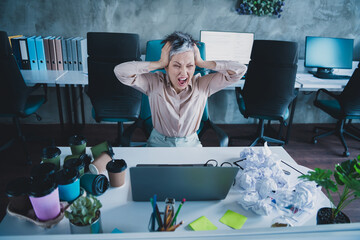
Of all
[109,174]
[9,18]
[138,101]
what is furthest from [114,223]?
[9,18]

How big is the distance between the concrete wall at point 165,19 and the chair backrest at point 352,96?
986 millimetres

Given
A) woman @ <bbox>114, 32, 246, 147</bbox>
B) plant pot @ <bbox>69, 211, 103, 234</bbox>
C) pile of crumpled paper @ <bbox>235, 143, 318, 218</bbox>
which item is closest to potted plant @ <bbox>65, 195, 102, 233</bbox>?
plant pot @ <bbox>69, 211, 103, 234</bbox>

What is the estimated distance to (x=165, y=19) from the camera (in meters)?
3.07

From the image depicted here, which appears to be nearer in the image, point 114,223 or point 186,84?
point 114,223

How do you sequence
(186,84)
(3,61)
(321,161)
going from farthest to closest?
(321,161)
(3,61)
(186,84)

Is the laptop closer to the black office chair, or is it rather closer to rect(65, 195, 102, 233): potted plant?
rect(65, 195, 102, 233): potted plant

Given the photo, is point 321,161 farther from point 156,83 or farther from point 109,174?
point 109,174

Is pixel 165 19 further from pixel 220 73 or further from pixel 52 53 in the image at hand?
pixel 220 73

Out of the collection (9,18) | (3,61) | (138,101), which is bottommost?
(138,101)

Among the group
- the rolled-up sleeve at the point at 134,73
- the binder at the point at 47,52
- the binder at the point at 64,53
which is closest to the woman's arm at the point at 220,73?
the rolled-up sleeve at the point at 134,73

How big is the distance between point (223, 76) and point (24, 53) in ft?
7.54

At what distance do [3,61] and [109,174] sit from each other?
173 cm

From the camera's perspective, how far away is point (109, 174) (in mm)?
1061

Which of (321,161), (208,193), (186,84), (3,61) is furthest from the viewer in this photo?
(321,161)
